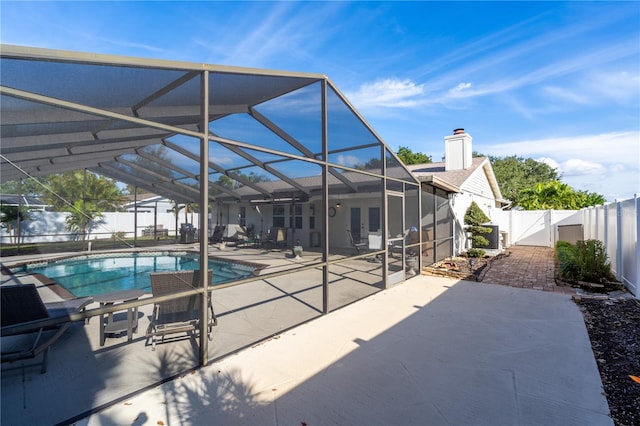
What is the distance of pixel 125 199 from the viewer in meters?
8.85

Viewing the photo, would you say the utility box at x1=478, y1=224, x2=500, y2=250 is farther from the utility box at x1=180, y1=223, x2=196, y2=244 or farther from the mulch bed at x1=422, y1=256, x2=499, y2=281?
the utility box at x1=180, y1=223, x2=196, y2=244

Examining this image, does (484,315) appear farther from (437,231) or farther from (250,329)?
(437,231)

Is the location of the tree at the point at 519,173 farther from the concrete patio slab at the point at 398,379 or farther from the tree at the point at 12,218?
the tree at the point at 12,218

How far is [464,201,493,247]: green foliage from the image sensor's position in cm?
1116

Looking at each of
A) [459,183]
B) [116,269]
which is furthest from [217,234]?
[459,183]

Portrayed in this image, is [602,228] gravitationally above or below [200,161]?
below

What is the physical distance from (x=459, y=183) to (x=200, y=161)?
10531mm

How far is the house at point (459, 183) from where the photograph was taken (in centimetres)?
1005

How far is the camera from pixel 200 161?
3135 millimetres

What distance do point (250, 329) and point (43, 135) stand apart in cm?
370

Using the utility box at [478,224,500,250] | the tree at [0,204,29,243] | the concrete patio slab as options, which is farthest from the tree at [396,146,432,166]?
the tree at [0,204,29,243]

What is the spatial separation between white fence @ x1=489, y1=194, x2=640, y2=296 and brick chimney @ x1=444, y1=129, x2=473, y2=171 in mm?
3181

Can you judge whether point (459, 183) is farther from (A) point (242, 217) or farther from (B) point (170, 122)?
(A) point (242, 217)

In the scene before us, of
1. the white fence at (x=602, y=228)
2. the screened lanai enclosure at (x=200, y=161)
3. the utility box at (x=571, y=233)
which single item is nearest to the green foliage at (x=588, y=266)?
the white fence at (x=602, y=228)
